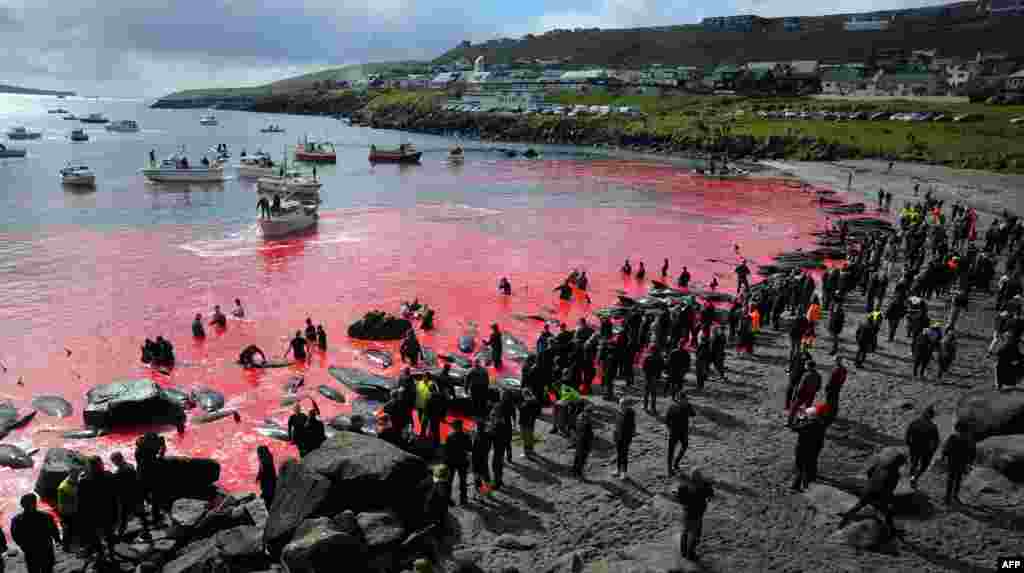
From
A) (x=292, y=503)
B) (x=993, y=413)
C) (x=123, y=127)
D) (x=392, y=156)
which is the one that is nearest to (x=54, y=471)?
(x=292, y=503)

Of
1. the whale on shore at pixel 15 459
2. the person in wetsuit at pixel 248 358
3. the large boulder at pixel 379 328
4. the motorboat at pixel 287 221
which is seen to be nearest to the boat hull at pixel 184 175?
the motorboat at pixel 287 221

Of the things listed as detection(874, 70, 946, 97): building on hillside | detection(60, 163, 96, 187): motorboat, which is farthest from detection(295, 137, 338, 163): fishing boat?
detection(874, 70, 946, 97): building on hillside

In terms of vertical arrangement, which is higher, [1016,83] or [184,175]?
[1016,83]

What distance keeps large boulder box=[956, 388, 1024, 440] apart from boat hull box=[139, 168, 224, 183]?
7529cm

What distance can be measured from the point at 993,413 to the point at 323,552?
13.5 metres

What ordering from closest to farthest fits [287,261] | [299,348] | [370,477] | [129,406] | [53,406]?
1. [370,477]
2. [129,406]
3. [53,406]
4. [299,348]
5. [287,261]

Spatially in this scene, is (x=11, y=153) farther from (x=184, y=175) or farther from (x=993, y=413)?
(x=993, y=413)

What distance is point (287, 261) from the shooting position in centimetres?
3966

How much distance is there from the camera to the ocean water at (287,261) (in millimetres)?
21484

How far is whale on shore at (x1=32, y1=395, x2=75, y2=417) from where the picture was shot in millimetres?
18422

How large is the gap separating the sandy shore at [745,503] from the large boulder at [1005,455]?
27.6 inches

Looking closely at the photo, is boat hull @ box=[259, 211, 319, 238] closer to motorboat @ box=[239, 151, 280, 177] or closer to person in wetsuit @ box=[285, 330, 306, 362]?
person in wetsuit @ box=[285, 330, 306, 362]

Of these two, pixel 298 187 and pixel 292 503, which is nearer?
pixel 292 503

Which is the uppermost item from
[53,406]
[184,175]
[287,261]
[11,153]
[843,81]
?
[843,81]
